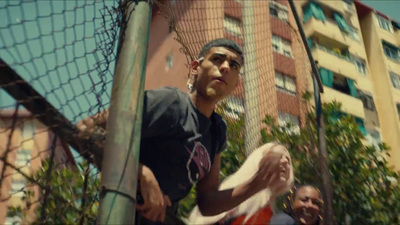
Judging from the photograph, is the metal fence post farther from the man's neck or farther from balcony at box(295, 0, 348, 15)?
balcony at box(295, 0, 348, 15)

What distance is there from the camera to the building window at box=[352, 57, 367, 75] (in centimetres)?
2847

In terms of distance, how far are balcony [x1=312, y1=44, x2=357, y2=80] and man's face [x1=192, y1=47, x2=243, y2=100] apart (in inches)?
938

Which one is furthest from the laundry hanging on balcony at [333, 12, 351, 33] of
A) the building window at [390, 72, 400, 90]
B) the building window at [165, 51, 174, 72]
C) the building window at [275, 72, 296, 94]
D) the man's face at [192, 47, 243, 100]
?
the man's face at [192, 47, 243, 100]


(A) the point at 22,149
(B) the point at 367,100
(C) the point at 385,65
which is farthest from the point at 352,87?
(A) the point at 22,149

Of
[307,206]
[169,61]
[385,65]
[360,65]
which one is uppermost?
[307,206]

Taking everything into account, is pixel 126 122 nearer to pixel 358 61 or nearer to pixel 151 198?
pixel 151 198

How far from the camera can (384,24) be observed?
31.8 m

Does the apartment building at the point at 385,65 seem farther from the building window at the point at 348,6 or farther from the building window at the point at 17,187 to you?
the building window at the point at 17,187

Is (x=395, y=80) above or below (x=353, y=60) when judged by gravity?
below

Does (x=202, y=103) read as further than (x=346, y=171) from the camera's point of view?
No

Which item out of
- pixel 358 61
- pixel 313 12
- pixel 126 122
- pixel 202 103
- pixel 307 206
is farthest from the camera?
pixel 358 61

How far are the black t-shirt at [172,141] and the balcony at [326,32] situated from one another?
25115 millimetres

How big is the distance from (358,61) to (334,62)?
107 inches

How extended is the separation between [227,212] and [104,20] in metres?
1.05
